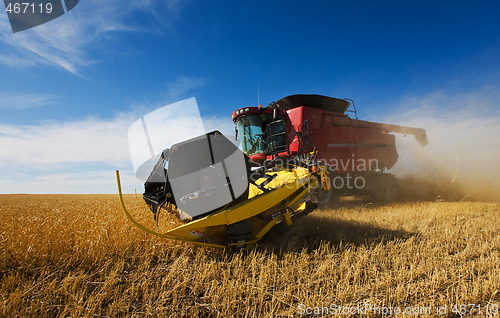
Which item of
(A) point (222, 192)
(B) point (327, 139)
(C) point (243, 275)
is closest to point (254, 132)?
(B) point (327, 139)

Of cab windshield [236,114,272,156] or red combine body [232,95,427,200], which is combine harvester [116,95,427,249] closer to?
red combine body [232,95,427,200]

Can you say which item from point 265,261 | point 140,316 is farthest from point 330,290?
point 140,316

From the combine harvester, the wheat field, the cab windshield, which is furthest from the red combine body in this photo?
the wheat field

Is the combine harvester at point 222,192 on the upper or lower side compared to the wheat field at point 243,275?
upper

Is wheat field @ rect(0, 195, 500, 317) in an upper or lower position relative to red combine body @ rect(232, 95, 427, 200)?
lower

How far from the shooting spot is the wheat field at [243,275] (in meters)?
1.73

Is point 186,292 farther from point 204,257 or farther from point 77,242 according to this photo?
point 77,242

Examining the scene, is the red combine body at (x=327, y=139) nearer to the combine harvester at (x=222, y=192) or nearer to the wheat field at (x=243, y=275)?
the combine harvester at (x=222, y=192)

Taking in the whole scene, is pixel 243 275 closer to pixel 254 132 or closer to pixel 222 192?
pixel 222 192

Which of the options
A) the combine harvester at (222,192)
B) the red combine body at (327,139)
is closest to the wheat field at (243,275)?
the combine harvester at (222,192)

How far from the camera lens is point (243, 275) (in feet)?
7.28

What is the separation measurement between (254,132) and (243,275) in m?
4.92

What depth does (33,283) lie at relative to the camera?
6.36ft

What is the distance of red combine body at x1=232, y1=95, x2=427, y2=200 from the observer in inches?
254
